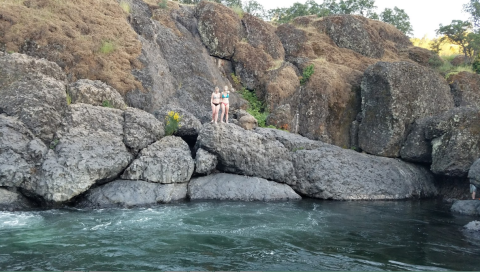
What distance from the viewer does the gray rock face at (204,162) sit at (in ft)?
45.8

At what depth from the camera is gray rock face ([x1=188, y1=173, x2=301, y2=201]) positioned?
1359 centimetres

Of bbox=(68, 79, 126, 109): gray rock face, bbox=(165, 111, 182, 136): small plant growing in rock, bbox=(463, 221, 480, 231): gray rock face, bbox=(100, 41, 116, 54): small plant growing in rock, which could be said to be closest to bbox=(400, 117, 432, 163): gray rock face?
bbox=(463, 221, 480, 231): gray rock face

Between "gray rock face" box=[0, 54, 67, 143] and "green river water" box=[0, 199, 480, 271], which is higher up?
"gray rock face" box=[0, 54, 67, 143]

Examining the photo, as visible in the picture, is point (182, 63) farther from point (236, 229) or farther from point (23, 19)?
point (236, 229)

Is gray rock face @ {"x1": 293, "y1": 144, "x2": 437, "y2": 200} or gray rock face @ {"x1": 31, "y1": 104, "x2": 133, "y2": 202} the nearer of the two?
gray rock face @ {"x1": 31, "y1": 104, "x2": 133, "y2": 202}

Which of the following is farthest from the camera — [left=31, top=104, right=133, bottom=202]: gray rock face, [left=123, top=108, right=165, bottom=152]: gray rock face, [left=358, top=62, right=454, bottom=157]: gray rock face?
[left=358, top=62, right=454, bottom=157]: gray rock face

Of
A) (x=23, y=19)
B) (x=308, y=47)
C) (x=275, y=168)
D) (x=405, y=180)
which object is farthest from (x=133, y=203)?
(x=308, y=47)

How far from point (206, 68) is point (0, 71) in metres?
9.86

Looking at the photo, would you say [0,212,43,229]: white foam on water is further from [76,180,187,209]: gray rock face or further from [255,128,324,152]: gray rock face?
[255,128,324,152]: gray rock face

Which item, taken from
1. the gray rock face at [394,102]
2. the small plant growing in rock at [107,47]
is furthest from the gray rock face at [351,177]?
the small plant growing in rock at [107,47]

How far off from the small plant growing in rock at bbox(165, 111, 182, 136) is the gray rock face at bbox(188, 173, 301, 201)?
2061mm

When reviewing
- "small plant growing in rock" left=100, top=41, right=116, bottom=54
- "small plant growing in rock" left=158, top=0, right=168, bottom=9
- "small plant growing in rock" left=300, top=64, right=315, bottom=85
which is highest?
"small plant growing in rock" left=158, top=0, right=168, bottom=9

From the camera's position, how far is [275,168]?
14992 millimetres

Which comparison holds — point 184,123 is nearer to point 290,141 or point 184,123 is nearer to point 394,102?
point 290,141
